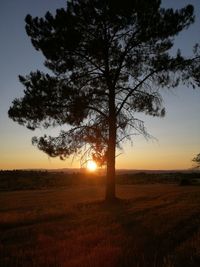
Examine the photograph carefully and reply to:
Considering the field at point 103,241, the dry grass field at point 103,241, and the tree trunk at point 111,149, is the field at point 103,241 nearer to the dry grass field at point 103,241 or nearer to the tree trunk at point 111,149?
the dry grass field at point 103,241

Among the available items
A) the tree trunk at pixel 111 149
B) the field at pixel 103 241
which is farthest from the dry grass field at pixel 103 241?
the tree trunk at pixel 111 149

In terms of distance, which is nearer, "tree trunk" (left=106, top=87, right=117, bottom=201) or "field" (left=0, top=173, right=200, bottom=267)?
"field" (left=0, top=173, right=200, bottom=267)

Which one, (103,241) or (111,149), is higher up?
(111,149)

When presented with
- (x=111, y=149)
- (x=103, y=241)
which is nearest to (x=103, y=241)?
(x=103, y=241)

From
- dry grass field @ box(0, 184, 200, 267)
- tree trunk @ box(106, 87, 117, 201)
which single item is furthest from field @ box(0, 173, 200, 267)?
tree trunk @ box(106, 87, 117, 201)

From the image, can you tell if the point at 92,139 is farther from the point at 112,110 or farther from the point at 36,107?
the point at 36,107

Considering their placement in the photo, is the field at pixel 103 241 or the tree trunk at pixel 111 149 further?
the tree trunk at pixel 111 149

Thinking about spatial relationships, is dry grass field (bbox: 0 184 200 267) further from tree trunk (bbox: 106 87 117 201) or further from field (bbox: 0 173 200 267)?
tree trunk (bbox: 106 87 117 201)

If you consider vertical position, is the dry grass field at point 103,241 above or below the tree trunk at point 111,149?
below

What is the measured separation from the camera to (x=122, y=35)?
25828mm

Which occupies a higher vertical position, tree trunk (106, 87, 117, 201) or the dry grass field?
tree trunk (106, 87, 117, 201)

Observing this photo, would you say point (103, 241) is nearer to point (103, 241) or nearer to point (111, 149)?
point (103, 241)

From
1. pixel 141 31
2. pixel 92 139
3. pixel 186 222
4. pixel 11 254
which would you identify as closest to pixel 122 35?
pixel 141 31

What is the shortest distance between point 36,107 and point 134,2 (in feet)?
27.5
